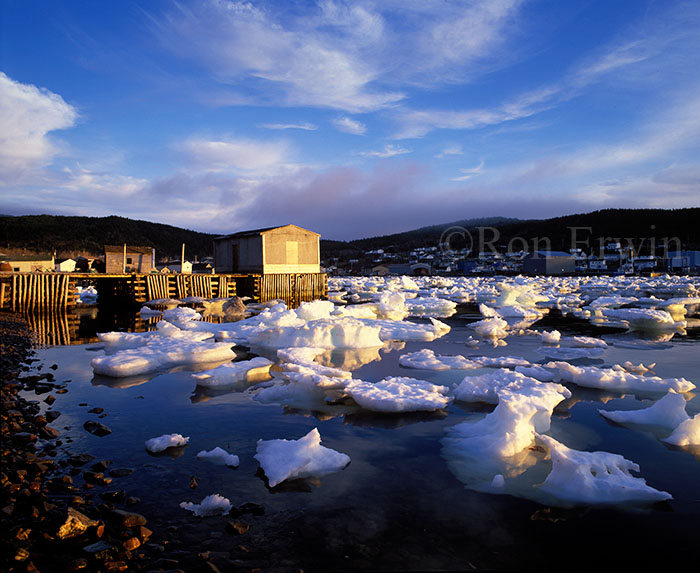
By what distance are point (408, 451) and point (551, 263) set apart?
8245 cm

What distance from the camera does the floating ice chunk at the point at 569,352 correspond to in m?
10.7

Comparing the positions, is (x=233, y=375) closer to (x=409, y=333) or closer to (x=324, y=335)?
(x=324, y=335)

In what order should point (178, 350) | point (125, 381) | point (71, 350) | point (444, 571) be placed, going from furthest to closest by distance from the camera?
point (71, 350)
point (178, 350)
point (125, 381)
point (444, 571)

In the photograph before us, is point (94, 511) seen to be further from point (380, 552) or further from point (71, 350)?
point (71, 350)

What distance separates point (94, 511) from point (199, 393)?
398cm

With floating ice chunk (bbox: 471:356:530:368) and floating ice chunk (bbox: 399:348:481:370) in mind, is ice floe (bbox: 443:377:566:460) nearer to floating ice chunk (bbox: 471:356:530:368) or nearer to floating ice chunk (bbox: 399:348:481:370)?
floating ice chunk (bbox: 399:348:481:370)

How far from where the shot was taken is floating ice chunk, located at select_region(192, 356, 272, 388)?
26.9 feet

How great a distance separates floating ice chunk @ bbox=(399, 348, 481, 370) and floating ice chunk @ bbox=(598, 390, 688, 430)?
3304mm

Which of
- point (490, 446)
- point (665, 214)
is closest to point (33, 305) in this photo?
point (490, 446)

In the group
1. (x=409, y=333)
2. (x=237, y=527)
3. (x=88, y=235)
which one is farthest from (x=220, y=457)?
(x=88, y=235)

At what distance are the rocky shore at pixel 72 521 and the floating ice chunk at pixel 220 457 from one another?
0.76 meters

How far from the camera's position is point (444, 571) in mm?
3127

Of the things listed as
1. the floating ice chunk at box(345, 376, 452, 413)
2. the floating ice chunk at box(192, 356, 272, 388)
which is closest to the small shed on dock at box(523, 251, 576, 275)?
the floating ice chunk at box(192, 356, 272, 388)

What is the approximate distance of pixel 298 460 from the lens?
4602mm
